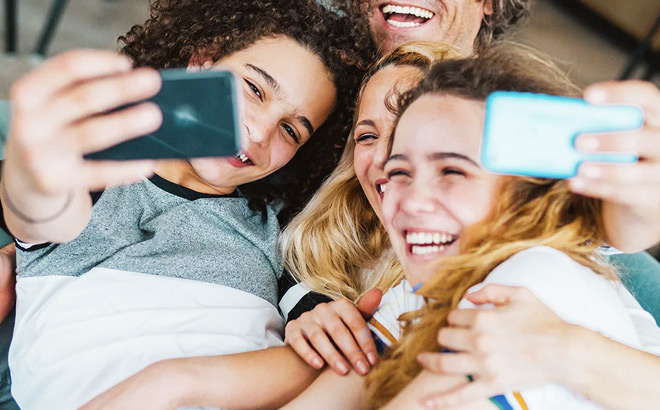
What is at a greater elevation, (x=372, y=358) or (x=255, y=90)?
(x=255, y=90)

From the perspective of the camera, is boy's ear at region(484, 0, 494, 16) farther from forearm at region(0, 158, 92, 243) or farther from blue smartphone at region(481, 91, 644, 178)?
forearm at region(0, 158, 92, 243)

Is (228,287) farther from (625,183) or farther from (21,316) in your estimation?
(625,183)

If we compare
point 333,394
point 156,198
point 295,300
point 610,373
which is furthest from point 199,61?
point 610,373

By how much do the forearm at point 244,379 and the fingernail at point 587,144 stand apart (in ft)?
1.81

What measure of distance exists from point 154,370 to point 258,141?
18.8 inches

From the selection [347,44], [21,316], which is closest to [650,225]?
[347,44]

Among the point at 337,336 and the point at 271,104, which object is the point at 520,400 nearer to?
the point at 337,336

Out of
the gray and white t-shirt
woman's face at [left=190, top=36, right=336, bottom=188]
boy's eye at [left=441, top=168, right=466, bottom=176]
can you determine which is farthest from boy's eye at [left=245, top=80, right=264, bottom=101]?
boy's eye at [left=441, top=168, right=466, bottom=176]

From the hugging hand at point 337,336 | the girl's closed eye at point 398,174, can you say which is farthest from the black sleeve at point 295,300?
the girl's closed eye at point 398,174

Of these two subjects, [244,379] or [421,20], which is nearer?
[244,379]

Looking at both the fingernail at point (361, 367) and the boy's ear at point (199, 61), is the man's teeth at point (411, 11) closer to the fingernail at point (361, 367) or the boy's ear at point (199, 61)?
the boy's ear at point (199, 61)

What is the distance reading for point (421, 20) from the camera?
147 cm

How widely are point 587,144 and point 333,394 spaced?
501mm

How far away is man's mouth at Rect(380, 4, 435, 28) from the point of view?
1447 mm
